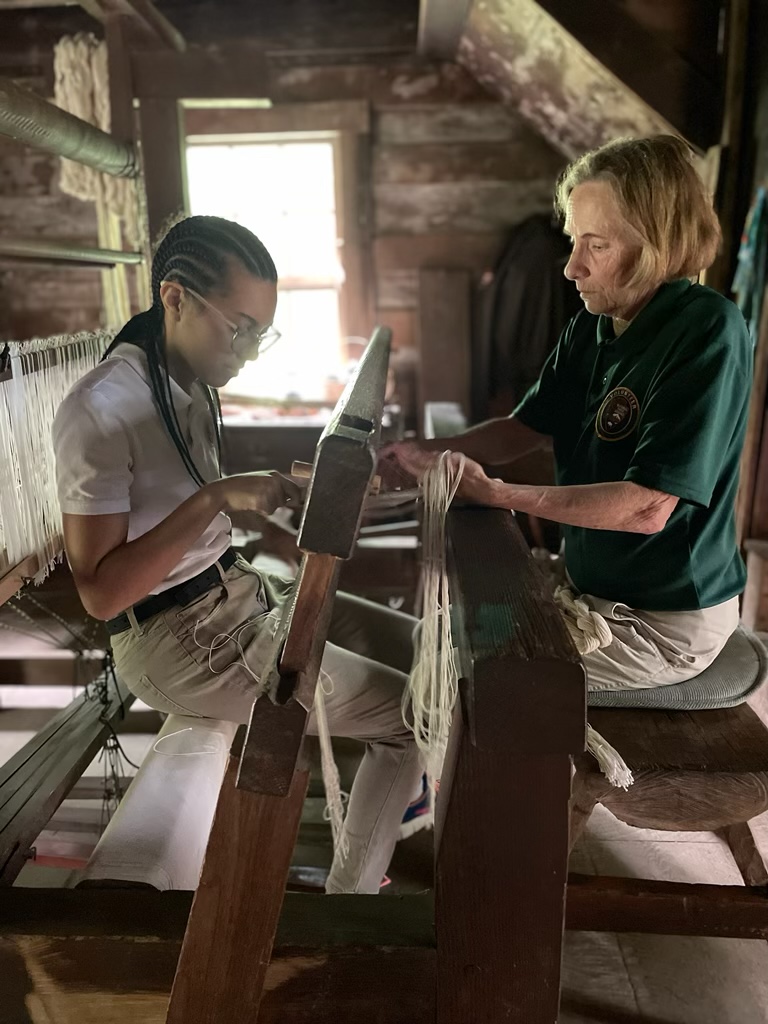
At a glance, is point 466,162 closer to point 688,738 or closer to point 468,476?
point 468,476

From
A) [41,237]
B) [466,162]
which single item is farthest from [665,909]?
[41,237]

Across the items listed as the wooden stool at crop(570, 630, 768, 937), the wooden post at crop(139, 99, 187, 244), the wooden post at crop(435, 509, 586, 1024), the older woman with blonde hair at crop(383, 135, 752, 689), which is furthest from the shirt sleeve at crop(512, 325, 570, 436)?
the wooden post at crop(139, 99, 187, 244)

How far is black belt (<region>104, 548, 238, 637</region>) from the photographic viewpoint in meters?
1.37

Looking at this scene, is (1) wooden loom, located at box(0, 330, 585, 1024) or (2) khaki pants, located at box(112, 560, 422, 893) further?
(2) khaki pants, located at box(112, 560, 422, 893)

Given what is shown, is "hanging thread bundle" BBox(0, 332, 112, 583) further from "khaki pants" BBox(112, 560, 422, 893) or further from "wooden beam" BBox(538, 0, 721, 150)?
"wooden beam" BBox(538, 0, 721, 150)

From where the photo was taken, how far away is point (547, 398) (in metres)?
1.72

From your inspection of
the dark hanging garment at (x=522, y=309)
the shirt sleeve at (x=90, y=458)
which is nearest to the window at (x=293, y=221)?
the dark hanging garment at (x=522, y=309)

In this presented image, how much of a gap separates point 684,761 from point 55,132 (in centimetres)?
179

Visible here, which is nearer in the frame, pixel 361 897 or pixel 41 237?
pixel 361 897

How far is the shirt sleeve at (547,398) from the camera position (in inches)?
66.3

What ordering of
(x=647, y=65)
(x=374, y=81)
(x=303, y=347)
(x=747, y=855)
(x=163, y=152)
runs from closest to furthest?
(x=747, y=855) < (x=163, y=152) < (x=647, y=65) < (x=374, y=81) < (x=303, y=347)

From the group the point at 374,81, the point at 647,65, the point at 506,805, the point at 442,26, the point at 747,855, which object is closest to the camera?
the point at 506,805

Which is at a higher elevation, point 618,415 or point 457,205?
point 457,205

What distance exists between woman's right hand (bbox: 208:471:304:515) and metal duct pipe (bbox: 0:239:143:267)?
0.86 metres
